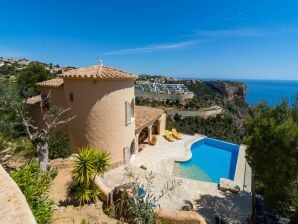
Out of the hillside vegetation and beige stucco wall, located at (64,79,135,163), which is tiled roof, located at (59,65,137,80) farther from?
the hillside vegetation

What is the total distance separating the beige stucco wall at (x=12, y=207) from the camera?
4.17m

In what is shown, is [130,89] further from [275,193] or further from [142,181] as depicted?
[275,193]

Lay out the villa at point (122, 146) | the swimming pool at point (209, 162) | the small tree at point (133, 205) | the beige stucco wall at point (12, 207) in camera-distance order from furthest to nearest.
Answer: the swimming pool at point (209, 162) → the villa at point (122, 146) → the small tree at point (133, 205) → the beige stucco wall at point (12, 207)

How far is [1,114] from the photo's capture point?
20188mm

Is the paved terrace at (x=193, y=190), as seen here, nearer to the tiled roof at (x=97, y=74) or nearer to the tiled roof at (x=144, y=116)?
the tiled roof at (x=144, y=116)

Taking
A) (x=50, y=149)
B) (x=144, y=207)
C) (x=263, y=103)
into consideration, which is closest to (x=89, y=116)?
(x=50, y=149)

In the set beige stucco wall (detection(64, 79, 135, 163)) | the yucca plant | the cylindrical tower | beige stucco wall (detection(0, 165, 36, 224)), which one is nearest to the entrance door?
the cylindrical tower

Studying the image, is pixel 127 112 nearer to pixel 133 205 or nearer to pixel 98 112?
pixel 98 112

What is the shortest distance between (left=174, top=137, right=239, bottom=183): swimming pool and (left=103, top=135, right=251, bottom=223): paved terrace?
99 cm

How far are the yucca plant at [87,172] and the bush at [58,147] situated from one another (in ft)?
18.4

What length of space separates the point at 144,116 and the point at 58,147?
11074mm

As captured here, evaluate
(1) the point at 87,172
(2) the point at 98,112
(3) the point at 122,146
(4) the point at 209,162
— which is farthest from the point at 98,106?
(4) the point at 209,162

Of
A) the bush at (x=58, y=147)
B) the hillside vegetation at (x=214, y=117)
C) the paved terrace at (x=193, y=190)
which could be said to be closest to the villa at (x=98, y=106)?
the bush at (x=58, y=147)

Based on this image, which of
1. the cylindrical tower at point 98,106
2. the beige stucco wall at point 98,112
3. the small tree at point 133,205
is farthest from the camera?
the beige stucco wall at point 98,112
